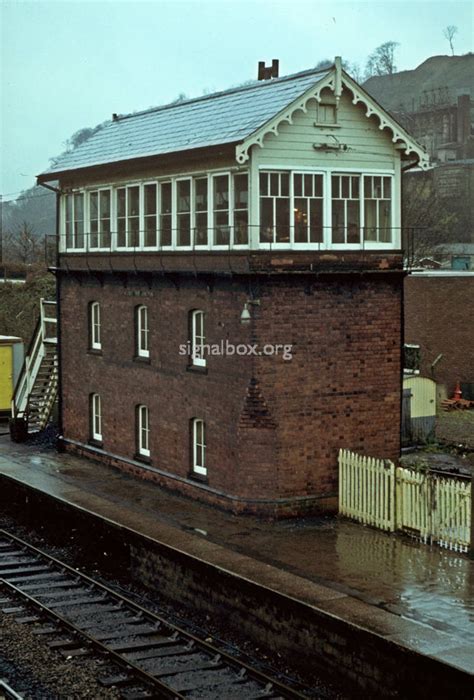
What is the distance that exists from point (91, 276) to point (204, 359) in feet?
18.2

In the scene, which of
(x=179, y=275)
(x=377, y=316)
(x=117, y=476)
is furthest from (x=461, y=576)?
(x=117, y=476)

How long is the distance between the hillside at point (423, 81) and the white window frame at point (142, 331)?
242 ft

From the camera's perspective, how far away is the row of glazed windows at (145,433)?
2069 cm

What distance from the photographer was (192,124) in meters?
21.6

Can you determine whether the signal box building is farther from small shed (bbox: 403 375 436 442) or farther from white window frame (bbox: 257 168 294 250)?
small shed (bbox: 403 375 436 442)

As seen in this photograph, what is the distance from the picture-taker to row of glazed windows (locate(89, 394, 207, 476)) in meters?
20.7

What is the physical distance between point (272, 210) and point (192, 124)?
13.0 feet

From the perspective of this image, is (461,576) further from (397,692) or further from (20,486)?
(20,486)

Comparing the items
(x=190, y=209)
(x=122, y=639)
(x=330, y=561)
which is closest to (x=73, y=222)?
(x=190, y=209)

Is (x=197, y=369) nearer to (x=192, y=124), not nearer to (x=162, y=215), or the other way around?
(x=162, y=215)

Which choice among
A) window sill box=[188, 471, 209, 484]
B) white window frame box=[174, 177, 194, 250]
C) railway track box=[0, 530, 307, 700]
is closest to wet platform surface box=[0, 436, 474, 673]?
window sill box=[188, 471, 209, 484]

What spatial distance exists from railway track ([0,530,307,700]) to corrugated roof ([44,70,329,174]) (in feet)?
27.3

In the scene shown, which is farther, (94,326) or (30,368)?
(30,368)

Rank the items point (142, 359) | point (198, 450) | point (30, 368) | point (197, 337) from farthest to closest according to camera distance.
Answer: point (30, 368), point (142, 359), point (198, 450), point (197, 337)
